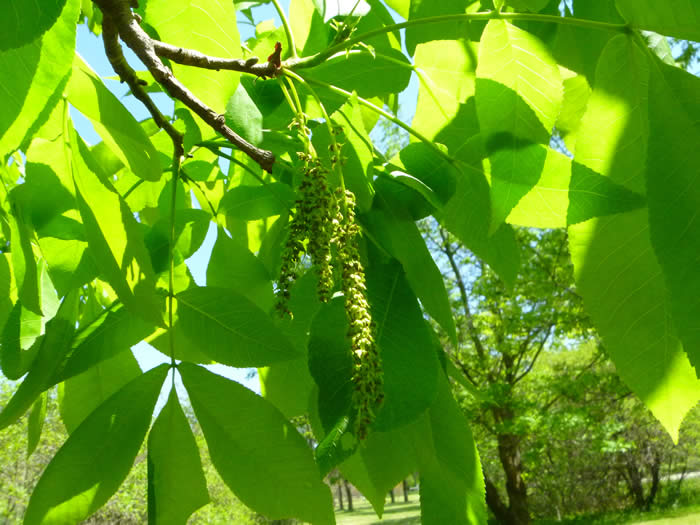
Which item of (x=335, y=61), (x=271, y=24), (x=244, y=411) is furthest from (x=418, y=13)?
(x=244, y=411)

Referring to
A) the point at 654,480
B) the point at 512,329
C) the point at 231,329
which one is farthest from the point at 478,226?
the point at 654,480

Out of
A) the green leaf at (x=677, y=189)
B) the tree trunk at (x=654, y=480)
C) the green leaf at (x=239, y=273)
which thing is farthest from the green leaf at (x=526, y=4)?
the tree trunk at (x=654, y=480)

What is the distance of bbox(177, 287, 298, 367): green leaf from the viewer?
2.06ft

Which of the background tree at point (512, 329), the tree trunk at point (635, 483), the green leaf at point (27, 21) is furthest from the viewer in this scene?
the tree trunk at point (635, 483)

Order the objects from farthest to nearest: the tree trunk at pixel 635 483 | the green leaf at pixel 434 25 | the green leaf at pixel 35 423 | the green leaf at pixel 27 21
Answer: the tree trunk at pixel 635 483, the green leaf at pixel 35 423, the green leaf at pixel 434 25, the green leaf at pixel 27 21

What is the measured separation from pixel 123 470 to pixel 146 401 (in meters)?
0.07

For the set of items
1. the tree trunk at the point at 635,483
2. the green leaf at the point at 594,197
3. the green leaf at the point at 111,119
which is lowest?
the tree trunk at the point at 635,483

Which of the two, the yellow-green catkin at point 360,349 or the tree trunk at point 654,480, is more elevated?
the yellow-green catkin at point 360,349

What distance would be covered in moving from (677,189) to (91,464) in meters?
0.58

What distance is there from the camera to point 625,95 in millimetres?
566

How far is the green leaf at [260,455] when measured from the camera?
559mm

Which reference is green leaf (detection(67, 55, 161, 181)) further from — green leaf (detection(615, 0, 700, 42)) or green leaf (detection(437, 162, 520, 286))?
green leaf (detection(615, 0, 700, 42))

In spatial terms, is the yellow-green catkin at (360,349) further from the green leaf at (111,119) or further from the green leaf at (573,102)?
the green leaf at (573,102)

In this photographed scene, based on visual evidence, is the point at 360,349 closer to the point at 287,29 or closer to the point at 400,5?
the point at 287,29
